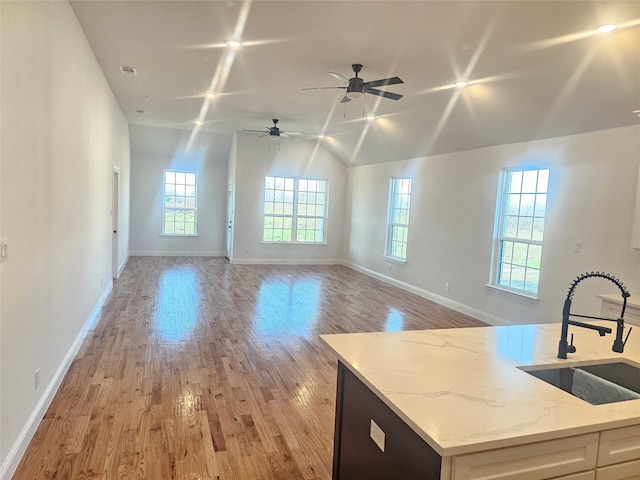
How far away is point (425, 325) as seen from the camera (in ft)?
17.7

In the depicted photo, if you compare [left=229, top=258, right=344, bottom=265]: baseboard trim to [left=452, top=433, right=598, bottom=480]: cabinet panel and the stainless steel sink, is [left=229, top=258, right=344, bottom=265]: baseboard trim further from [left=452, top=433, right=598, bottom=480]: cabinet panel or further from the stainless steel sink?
[left=452, top=433, right=598, bottom=480]: cabinet panel

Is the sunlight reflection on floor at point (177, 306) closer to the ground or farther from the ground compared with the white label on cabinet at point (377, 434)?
closer to the ground

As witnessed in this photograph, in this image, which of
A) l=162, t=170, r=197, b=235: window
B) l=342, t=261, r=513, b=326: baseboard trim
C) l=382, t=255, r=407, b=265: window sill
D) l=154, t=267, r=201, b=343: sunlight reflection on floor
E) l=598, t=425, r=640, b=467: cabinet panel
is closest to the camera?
l=598, t=425, r=640, b=467: cabinet panel

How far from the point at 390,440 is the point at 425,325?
418cm

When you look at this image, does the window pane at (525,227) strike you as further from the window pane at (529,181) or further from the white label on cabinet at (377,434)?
the white label on cabinet at (377,434)

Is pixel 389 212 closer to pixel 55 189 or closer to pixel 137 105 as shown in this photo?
pixel 137 105

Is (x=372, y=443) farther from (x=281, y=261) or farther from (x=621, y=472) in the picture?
(x=281, y=261)

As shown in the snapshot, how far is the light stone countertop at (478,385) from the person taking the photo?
3.93ft

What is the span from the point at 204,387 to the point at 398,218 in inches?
226

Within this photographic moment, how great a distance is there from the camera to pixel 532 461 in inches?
48.3

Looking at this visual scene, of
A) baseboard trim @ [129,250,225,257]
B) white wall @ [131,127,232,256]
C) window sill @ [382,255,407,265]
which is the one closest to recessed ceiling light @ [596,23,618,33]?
window sill @ [382,255,407,265]

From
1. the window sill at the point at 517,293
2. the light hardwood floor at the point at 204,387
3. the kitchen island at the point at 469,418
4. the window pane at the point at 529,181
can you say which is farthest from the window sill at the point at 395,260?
the kitchen island at the point at 469,418

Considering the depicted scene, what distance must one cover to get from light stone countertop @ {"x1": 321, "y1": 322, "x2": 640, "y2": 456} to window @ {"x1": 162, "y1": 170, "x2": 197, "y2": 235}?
947 cm

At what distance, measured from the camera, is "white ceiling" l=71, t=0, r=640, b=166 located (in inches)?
124
